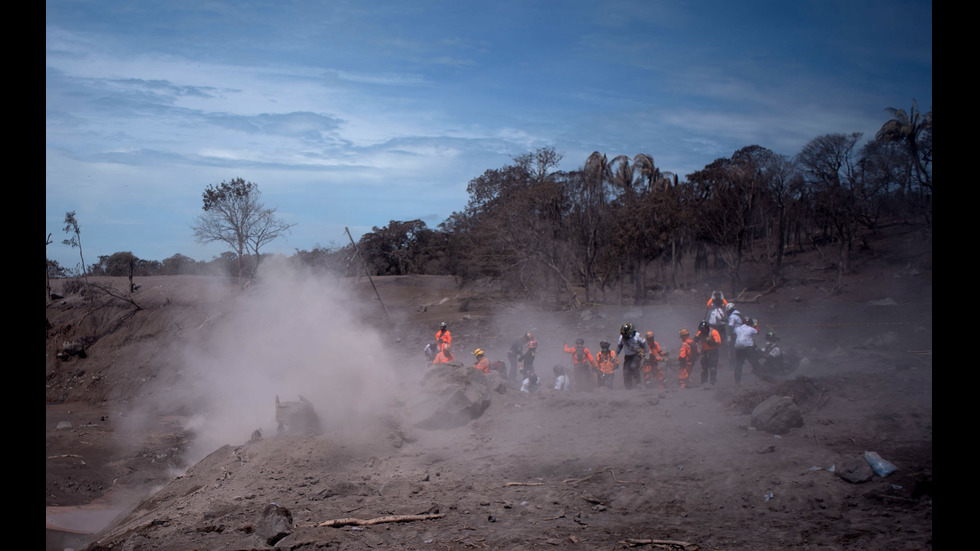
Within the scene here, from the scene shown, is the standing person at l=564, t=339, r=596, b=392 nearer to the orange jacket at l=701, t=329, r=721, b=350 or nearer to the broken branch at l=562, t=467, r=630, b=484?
the orange jacket at l=701, t=329, r=721, b=350

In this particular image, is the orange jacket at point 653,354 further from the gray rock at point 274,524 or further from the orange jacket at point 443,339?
the gray rock at point 274,524

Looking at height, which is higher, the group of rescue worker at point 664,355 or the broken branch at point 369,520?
the group of rescue worker at point 664,355


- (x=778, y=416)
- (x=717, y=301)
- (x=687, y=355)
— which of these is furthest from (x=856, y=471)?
(x=717, y=301)

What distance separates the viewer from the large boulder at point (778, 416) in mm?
8609

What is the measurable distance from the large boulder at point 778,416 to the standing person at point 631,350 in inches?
159

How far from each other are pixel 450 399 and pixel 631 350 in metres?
4.28

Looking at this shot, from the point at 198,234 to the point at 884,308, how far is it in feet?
88.1

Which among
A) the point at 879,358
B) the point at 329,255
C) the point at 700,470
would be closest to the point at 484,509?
the point at 700,470

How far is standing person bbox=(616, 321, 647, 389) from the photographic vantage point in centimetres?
1283

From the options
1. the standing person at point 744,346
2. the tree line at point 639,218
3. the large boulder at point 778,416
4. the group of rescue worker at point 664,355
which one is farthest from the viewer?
the tree line at point 639,218

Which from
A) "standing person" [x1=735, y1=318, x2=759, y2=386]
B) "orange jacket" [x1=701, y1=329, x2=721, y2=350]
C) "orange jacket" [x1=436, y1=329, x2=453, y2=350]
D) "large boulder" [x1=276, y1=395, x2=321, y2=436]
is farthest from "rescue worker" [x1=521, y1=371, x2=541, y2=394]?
"large boulder" [x1=276, y1=395, x2=321, y2=436]

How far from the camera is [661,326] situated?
21766mm

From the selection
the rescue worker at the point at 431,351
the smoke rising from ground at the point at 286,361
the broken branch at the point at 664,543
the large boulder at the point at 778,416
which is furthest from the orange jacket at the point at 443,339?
the broken branch at the point at 664,543
